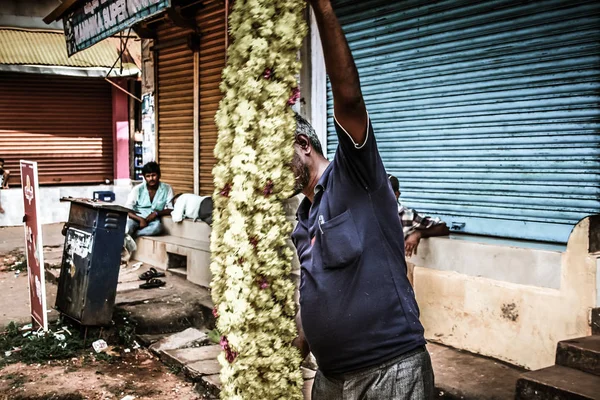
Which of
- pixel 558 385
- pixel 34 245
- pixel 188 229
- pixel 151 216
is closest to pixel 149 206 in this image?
pixel 151 216

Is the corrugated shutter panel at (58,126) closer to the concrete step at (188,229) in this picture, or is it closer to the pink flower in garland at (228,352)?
the concrete step at (188,229)

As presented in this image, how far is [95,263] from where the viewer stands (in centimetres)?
636

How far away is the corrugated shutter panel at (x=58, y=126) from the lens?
52.4ft

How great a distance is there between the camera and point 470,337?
18.8 ft

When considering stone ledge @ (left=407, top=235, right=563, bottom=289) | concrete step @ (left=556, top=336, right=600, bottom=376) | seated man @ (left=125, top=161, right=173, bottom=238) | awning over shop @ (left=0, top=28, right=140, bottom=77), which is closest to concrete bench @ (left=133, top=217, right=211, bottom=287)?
seated man @ (left=125, top=161, right=173, bottom=238)

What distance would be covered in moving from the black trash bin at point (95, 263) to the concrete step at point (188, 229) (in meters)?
2.74

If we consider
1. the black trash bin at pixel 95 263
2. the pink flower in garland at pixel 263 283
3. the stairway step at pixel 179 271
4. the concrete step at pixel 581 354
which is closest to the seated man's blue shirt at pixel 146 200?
the stairway step at pixel 179 271

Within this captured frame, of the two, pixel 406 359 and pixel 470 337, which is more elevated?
pixel 406 359

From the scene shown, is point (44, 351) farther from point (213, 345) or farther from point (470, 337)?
point (470, 337)

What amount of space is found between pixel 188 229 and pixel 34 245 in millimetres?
3490

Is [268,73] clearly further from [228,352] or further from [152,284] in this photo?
[152,284]

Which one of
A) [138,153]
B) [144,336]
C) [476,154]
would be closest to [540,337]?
[476,154]

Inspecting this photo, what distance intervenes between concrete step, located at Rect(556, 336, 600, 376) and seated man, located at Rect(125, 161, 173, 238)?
7189 millimetres

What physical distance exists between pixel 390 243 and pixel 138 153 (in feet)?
51.8
